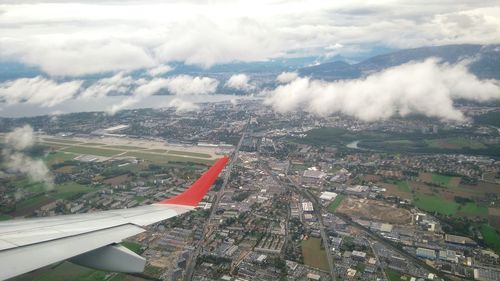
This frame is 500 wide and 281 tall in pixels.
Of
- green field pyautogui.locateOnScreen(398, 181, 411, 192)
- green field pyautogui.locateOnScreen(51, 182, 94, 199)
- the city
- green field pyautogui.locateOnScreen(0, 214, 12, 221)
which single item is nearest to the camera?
the city

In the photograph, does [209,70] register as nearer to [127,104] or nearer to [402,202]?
[127,104]

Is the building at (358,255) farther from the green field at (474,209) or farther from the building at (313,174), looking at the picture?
the building at (313,174)

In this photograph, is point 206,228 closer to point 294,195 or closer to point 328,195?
point 294,195

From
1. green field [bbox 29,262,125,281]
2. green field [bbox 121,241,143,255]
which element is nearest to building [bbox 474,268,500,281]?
green field [bbox 29,262,125,281]

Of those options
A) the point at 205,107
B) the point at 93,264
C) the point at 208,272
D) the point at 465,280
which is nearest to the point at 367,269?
the point at 465,280

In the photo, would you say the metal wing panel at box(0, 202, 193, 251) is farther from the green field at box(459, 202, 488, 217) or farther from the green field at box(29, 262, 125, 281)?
the green field at box(459, 202, 488, 217)
